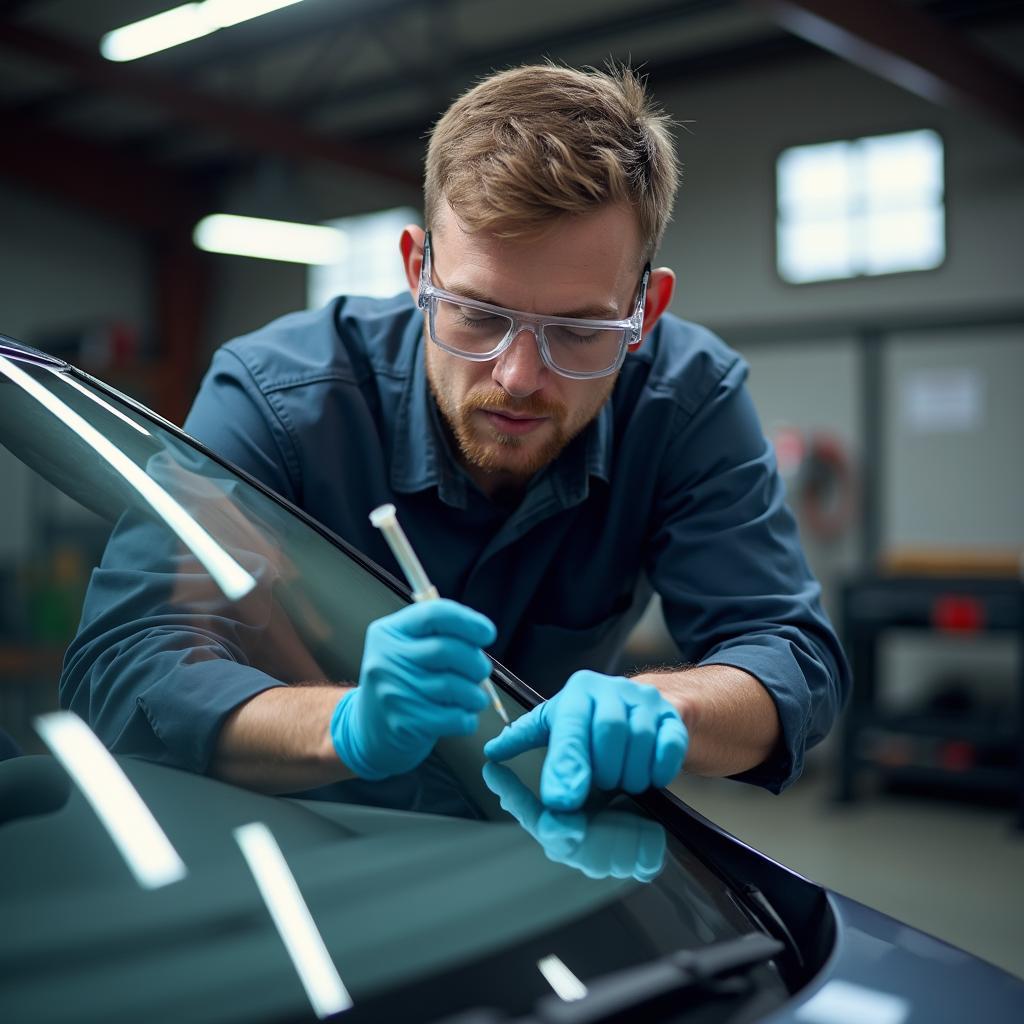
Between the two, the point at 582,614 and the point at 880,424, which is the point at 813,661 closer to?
the point at 582,614

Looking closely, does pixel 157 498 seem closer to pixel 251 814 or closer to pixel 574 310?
pixel 251 814

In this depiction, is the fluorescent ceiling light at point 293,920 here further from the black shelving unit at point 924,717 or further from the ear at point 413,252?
the black shelving unit at point 924,717

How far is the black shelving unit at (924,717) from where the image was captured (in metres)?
4.09

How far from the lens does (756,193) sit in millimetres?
5305

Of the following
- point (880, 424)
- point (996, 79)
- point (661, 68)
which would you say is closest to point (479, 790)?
point (996, 79)

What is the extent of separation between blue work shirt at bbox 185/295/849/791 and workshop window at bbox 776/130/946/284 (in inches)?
154

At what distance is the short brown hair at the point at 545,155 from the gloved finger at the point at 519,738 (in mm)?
518

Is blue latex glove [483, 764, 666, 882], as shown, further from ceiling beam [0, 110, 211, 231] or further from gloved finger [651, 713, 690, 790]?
ceiling beam [0, 110, 211, 231]

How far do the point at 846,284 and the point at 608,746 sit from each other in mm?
4694

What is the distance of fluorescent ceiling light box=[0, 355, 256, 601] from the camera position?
0.81 metres

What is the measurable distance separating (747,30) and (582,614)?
4504mm

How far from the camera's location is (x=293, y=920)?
1.96 feet

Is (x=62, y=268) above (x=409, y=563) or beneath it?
above

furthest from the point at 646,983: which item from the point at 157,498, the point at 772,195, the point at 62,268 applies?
the point at 62,268
